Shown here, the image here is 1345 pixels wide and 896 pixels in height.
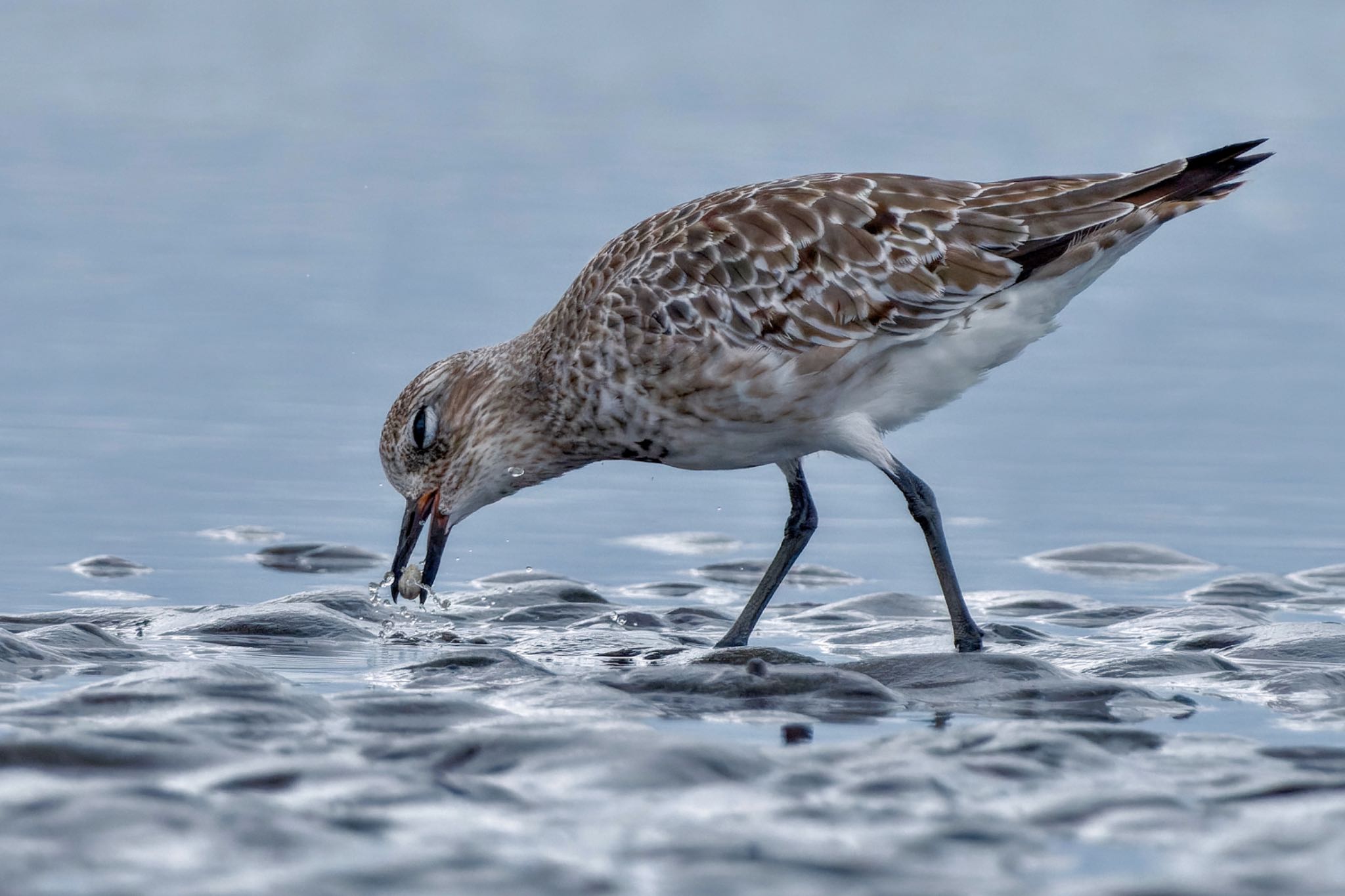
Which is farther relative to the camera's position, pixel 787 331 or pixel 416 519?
pixel 416 519

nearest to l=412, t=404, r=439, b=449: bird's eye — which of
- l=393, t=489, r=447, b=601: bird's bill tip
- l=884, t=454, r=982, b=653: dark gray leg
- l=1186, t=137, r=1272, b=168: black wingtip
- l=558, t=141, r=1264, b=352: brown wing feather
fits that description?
l=393, t=489, r=447, b=601: bird's bill tip

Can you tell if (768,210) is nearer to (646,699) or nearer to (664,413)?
(664,413)

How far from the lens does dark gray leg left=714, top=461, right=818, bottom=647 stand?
10.1 m

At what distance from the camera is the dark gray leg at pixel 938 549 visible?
32.6 ft

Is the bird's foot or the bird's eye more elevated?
the bird's eye

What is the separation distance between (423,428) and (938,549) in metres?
2.75

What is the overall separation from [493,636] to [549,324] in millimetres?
1790

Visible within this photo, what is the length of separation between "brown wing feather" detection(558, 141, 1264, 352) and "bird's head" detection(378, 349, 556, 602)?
661mm

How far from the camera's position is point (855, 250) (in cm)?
1038

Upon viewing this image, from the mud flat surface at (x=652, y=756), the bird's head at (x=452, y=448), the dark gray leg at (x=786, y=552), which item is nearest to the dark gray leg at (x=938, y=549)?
the mud flat surface at (x=652, y=756)

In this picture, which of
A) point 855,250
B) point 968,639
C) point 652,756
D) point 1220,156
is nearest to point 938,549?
point 968,639

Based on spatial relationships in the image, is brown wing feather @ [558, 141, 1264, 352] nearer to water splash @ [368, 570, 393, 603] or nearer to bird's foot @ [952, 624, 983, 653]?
bird's foot @ [952, 624, 983, 653]

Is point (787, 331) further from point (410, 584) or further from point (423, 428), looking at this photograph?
point (410, 584)

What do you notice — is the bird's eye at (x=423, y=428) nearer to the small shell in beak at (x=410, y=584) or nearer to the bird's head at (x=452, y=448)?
the bird's head at (x=452, y=448)
